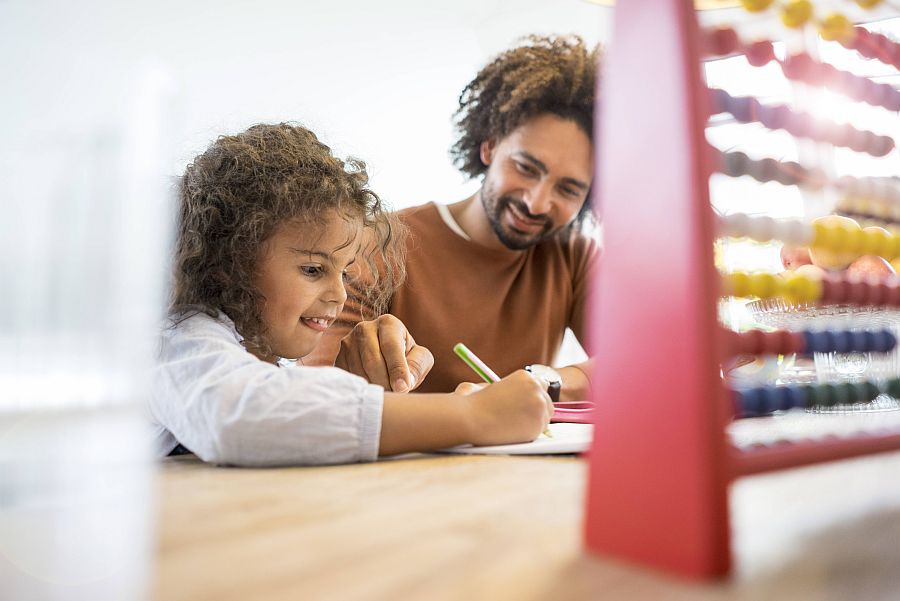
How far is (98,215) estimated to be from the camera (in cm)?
54

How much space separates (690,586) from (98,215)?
48 cm

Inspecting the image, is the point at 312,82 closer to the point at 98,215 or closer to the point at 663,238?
the point at 98,215

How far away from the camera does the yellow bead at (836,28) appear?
1.76ft

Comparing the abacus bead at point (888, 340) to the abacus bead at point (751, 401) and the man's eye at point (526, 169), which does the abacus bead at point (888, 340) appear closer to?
the abacus bead at point (751, 401)

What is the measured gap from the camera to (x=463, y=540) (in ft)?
1.15

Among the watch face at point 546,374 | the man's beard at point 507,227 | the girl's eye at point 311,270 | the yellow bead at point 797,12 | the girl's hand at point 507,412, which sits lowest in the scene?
the girl's hand at point 507,412

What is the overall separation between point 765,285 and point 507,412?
0.34 m

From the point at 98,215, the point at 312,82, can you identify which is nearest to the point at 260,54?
the point at 312,82

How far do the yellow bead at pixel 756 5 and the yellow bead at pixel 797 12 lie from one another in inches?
1.0

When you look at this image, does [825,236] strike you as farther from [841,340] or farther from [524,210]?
[524,210]

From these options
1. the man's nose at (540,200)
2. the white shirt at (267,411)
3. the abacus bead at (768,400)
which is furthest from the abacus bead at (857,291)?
the man's nose at (540,200)

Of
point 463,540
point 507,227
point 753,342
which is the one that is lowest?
point 463,540

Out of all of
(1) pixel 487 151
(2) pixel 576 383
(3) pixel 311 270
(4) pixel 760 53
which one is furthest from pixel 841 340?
(1) pixel 487 151

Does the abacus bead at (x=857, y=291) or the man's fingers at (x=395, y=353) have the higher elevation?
the abacus bead at (x=857, y=291)
